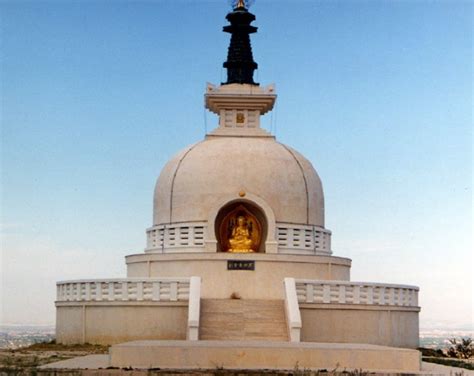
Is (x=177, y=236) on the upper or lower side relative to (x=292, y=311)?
upper

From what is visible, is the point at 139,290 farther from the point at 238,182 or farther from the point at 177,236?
the point at 238,182

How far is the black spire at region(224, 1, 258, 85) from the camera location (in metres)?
35.7

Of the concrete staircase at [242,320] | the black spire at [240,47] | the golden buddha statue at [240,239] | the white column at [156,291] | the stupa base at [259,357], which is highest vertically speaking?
the black spire at [240,47]

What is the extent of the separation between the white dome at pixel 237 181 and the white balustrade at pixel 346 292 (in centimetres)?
517

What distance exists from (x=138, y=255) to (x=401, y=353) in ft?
45.8

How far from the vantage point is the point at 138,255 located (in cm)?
3066

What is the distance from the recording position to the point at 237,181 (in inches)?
1251

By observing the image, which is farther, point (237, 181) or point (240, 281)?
point (237, 181)

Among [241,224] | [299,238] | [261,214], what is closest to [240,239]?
[241,224]

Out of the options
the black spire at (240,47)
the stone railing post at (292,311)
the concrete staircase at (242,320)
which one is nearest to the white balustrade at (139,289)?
the concrete staircase at (242,320)

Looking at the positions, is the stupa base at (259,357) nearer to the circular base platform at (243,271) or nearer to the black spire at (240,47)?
the circular base platform at (243,271)

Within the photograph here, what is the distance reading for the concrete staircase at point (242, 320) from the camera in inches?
974

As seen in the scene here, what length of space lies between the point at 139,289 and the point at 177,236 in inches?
205

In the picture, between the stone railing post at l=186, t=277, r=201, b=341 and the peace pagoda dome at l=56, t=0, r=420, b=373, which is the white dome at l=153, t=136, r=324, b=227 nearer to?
the peace pagoda dome at l=56, t=0, r=420, b=373
